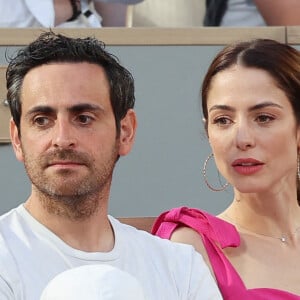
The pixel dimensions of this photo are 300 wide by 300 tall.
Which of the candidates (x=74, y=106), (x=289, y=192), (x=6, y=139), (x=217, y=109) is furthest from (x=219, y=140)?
(x=6, y=139)

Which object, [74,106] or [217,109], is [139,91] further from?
[74,106]

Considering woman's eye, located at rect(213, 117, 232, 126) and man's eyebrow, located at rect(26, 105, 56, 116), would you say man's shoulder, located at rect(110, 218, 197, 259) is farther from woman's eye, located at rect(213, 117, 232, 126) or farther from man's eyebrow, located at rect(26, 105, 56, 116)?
woman's eye, located at rect(213, 117, 232, 126)

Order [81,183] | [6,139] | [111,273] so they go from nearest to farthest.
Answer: [111,273]
[81,183]
[6,139]

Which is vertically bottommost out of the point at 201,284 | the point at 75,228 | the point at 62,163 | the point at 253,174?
the point at 201,284

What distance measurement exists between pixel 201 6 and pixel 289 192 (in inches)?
62.4

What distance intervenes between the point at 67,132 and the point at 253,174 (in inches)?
34.9

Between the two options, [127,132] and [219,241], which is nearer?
[127,132]

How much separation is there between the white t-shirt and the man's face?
118mm

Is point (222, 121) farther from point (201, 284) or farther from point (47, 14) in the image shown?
point (47, 14)

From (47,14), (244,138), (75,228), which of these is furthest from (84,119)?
(47,14)

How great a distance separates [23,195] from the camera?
14.1 feet

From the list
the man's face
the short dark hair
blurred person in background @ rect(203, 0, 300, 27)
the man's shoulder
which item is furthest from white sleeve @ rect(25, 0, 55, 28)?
the man's shoulder

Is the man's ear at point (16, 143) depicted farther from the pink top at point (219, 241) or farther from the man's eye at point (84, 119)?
the pink top at point (219, 241)

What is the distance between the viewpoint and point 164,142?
4.41 metres
